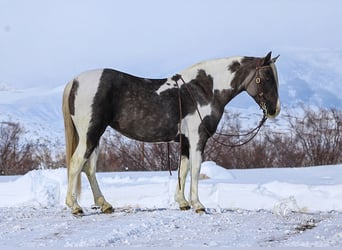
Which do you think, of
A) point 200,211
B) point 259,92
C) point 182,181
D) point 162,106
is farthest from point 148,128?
point 259,92

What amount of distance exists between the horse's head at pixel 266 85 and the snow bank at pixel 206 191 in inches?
65.7

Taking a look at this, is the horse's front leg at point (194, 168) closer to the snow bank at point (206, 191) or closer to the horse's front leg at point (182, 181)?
the horse's front leg at point (182, 181)

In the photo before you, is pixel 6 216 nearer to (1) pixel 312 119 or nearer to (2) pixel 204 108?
(2) pixel 204 108

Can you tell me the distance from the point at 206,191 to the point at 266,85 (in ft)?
8.81

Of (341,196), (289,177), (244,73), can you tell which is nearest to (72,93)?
(244,73)

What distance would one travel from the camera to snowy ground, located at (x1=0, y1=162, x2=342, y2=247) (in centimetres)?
544

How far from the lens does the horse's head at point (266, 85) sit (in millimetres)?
7332

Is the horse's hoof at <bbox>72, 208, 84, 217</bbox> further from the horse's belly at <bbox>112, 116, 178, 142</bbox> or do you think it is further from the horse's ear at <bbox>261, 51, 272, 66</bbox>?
the horse's ear at <bbox>261, 51, 272, 66</bbox>

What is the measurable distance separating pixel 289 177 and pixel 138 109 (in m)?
4.35

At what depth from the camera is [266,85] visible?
7363 millimetres

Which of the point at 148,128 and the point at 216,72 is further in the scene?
the point at 216,72

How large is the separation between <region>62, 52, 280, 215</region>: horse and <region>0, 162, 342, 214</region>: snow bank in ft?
4.93

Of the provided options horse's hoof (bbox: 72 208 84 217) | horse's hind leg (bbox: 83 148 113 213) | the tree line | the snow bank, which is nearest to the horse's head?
the snow bank

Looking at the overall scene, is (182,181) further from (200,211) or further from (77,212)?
(77,212)
